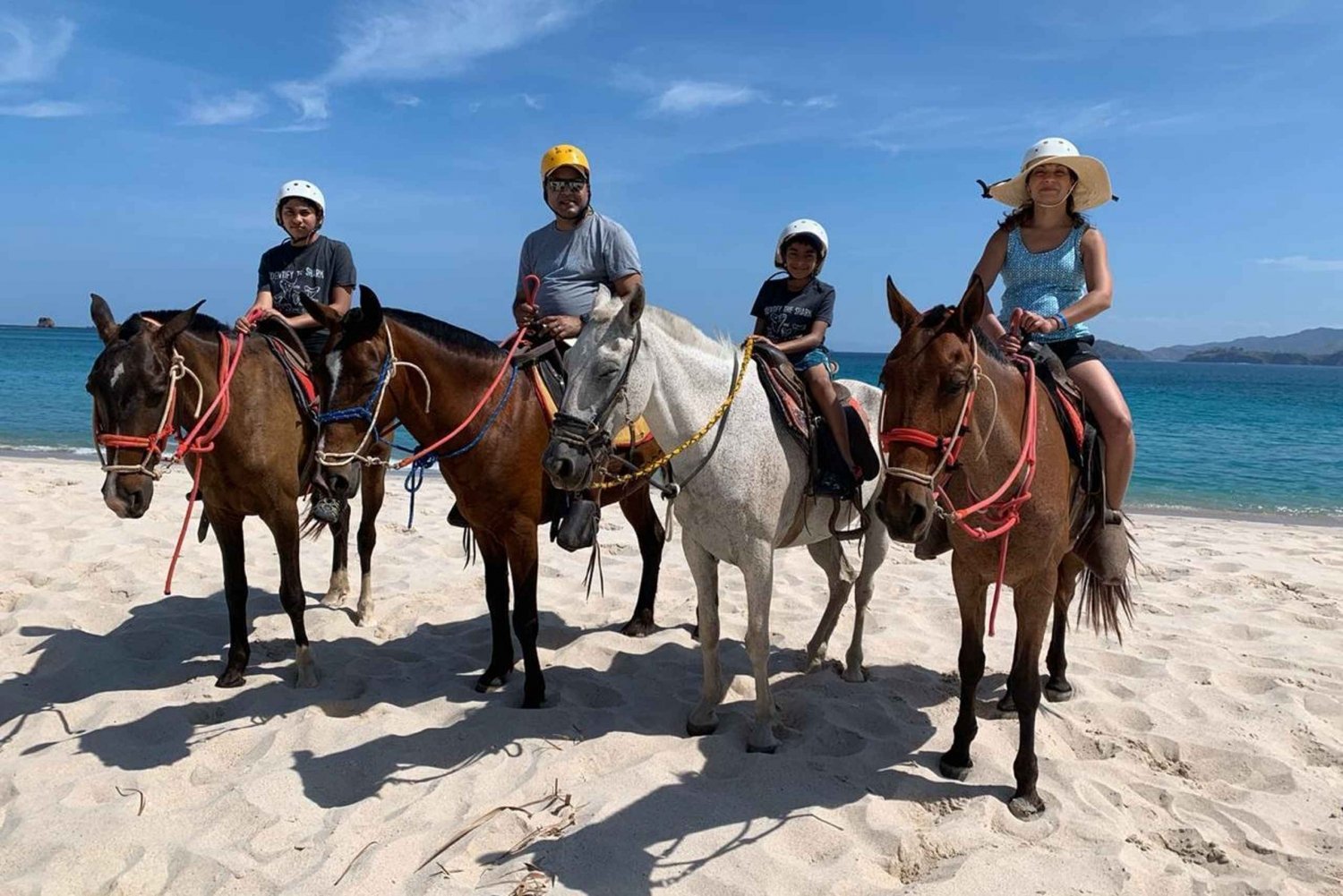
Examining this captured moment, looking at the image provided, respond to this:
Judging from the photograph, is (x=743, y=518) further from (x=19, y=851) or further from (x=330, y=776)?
(x=19, y=851)

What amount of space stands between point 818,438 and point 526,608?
5.76 feet

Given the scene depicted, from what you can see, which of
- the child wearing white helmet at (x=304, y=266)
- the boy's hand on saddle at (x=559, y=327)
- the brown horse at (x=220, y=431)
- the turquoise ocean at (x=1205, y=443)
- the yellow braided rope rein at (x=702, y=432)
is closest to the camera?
the yellow braided rope rein at (x=702, y=432)

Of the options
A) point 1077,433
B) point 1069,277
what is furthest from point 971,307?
point 1069,277

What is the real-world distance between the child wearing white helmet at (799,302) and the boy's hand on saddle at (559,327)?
1013 mm

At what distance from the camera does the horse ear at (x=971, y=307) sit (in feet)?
8.70

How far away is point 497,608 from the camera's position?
4336 millimetres

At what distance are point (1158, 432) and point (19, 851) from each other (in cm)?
3121

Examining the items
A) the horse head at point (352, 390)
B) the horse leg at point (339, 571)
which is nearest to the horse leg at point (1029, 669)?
the horse head at point (352, 390)

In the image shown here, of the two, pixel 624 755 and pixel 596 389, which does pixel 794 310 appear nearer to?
pixel 596 389

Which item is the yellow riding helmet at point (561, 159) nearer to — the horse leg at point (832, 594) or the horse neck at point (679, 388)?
the horse neck at point (679, 388)

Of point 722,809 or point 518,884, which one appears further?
point 722,809

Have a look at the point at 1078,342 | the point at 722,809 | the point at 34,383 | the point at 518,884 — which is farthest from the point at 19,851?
the point at 34,383

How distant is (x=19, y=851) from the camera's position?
280 cm

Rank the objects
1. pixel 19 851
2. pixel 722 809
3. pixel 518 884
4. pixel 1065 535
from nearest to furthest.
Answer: pixel 518 884 → pixel 19 851 → pixel 722 809 → pixel 1065 535
